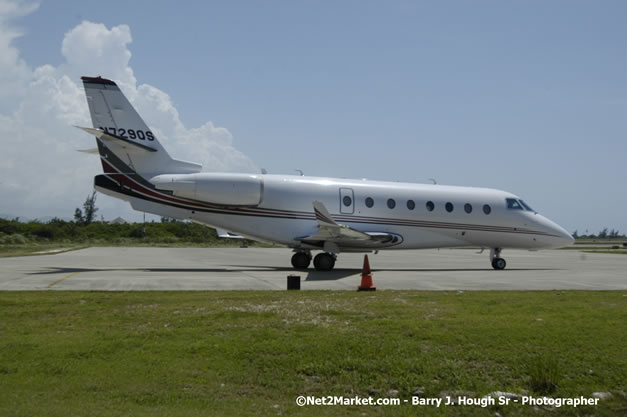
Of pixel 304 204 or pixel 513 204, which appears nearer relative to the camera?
pixel 304 204

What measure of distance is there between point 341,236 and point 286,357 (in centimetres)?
1393

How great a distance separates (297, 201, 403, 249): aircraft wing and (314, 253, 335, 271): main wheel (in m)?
0.58

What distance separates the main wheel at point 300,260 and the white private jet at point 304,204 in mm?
40

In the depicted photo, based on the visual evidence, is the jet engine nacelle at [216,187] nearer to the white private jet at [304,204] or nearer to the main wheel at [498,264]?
the white private jet at [304,204]

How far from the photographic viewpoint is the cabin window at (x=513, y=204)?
79.8 feet

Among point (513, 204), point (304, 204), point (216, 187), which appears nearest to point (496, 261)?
point (513, 204)

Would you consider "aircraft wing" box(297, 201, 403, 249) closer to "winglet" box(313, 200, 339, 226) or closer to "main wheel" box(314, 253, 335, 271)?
"winglet" box(313, 200, 339, 226)

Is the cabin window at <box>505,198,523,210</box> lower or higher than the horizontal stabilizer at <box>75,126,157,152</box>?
lower

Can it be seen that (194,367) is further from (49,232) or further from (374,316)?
(49,232)

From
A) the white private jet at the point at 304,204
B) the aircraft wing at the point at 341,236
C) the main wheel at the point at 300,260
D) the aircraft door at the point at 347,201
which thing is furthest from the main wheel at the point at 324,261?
the aircraft door at the point at 347,201

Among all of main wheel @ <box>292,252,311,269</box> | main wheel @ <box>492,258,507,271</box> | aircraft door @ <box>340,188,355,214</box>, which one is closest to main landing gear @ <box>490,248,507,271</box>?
main wheel @ <box>492,258,507,271</box>

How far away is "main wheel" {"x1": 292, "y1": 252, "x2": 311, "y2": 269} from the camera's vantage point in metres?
22.1

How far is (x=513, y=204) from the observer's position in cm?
2445

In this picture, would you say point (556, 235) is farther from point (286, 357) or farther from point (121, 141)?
point (286, 357)
